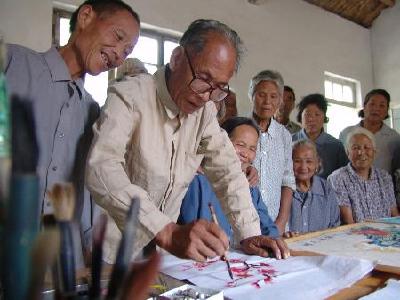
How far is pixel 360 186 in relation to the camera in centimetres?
248

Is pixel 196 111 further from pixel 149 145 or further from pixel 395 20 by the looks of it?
pixel 395 20

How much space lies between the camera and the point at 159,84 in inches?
44.2

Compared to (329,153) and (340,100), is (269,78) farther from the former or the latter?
(340,100)

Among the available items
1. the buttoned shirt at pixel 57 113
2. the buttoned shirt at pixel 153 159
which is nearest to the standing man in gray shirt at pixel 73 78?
the buttoned shirt at pixel 57 113

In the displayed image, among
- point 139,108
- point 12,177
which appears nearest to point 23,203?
point 12,177

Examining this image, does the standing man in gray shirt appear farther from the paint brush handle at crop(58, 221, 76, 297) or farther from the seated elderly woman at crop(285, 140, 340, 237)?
the seated elderly woman at crop(285, 140, 340, 237)

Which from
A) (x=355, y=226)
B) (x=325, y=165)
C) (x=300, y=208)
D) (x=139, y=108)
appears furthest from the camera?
(x=325, y=165)

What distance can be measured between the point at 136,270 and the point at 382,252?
3.89ft

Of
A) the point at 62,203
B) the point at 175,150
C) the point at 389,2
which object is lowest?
the point at 62,203

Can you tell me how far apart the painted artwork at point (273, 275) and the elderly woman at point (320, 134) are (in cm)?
196

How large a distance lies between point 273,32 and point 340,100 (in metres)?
1.92

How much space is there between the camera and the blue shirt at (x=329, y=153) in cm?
299

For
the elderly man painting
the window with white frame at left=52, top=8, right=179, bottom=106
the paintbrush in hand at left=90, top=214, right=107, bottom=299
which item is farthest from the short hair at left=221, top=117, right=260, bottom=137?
the window with white frame at left=52, top=8, right=179, bottom=106

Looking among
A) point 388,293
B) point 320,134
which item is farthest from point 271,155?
point 388,293
